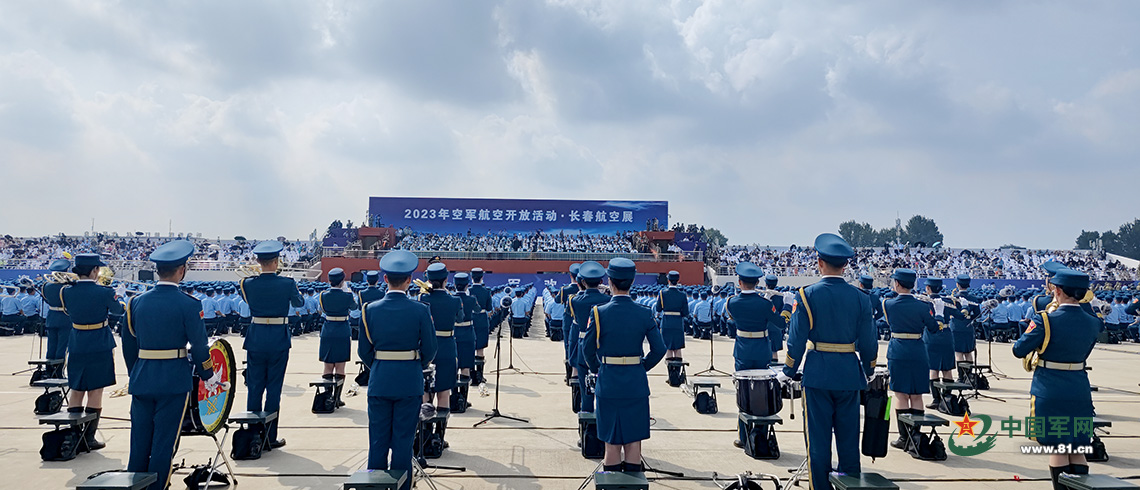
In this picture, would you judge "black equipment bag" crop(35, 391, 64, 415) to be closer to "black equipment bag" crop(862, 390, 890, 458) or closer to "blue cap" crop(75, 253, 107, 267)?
"blue cap" crop(75, 253, 107, 267)

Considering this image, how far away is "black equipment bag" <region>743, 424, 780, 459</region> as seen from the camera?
6211 mm

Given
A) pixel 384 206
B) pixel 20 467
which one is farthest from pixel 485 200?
pixel 20 467

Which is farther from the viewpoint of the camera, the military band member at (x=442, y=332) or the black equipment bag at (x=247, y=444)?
the military band member at (x=442, y=332)

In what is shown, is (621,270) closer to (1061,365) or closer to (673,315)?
(1061,365)

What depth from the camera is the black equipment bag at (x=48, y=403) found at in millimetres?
7594

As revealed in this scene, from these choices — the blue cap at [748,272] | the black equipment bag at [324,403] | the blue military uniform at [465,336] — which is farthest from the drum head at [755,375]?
the black equipment bag at [324,403]

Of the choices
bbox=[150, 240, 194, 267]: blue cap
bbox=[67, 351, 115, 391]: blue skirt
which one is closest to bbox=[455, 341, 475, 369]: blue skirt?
bbox=[67, 351, 115, 391]: blue skirt

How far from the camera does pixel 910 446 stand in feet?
21.5

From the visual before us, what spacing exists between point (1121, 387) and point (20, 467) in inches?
660

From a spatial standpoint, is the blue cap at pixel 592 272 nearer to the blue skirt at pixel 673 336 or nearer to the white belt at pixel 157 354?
the white belt at pixel 157 354

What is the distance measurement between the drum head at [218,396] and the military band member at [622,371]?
121 inches

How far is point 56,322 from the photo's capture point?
340 inches

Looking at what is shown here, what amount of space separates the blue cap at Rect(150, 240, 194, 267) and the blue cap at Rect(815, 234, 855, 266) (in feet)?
16.8

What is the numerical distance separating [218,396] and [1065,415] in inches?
285
